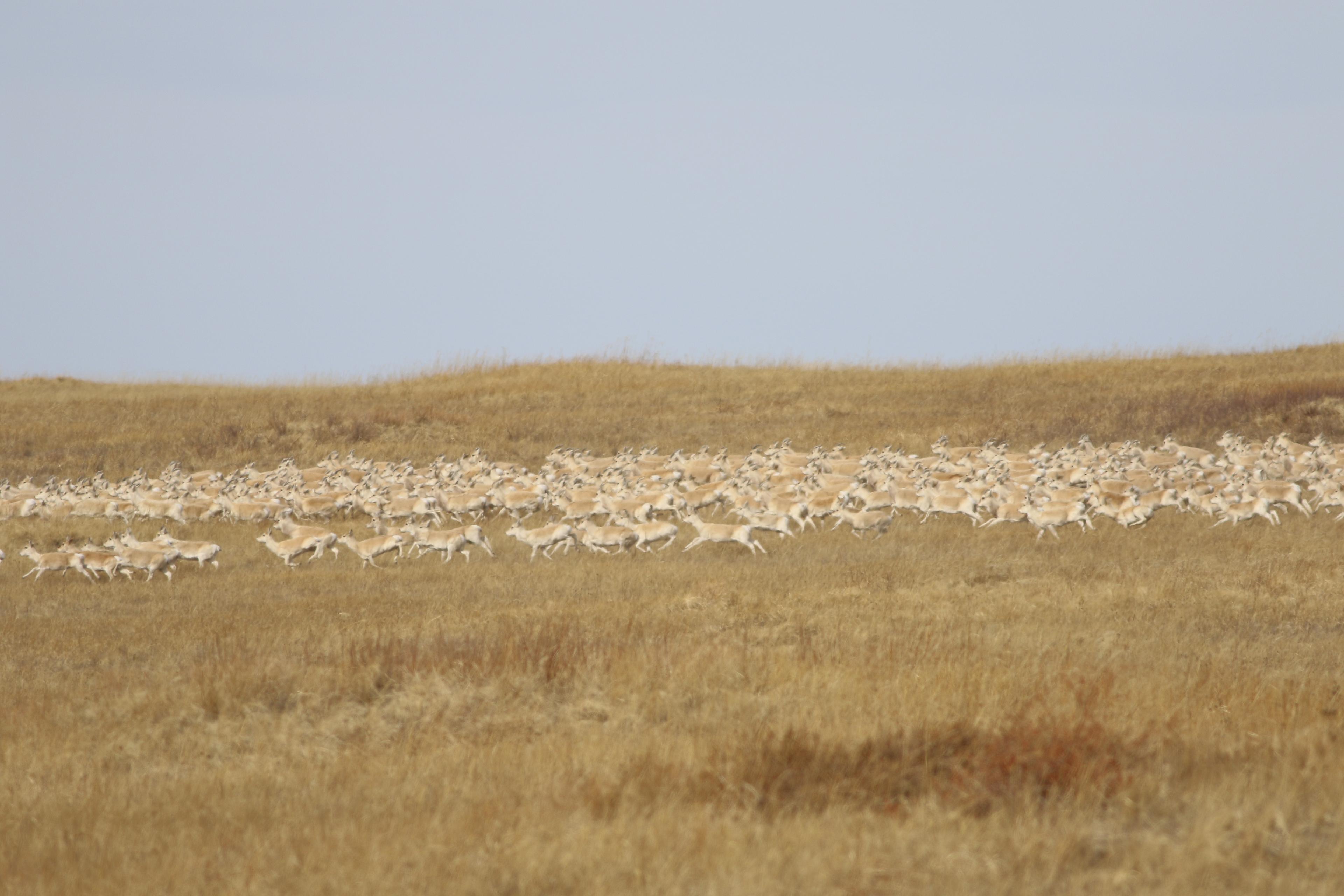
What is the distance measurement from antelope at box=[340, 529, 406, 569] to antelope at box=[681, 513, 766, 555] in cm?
454

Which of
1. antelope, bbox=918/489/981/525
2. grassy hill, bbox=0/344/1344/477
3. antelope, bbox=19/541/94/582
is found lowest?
antelope, bbox=19/541/94/582

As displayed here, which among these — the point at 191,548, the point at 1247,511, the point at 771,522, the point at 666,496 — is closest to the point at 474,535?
the point at 191,548

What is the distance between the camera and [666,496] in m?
22.5

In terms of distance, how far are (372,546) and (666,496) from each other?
6.04 meters

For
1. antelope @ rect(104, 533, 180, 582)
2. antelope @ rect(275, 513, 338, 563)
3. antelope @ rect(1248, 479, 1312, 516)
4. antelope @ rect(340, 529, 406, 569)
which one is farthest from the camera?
antelope @ rect(1248, 479, 1312, 516)

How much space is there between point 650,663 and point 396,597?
6381 mm

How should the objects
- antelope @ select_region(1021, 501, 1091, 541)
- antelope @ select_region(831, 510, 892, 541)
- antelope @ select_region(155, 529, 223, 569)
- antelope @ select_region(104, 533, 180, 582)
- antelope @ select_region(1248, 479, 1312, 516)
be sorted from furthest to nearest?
antelope @ select_region(1248, 479, 1312, 516), antelope @ select_region(831, 510, 892, 541), antelope @ select_region(1021, 501, 1091, 541), antelope @ select_region(155, 529, 223, 569), antelope @ select_region(104, 533, 180, 582)

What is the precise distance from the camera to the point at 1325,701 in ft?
28.2

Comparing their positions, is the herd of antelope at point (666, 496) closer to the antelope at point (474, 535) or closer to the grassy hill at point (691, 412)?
the antelope at point (474, 535)

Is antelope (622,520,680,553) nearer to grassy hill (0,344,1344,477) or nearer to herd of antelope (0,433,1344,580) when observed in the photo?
herd of antelope (0,433,1344,580)

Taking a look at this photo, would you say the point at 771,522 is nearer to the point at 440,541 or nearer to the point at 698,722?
the point at 440,541

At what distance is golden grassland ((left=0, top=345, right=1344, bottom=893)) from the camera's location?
5.89 meters

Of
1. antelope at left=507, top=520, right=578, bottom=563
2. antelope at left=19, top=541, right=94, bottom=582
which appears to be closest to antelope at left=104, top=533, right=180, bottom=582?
antelope at left=19, top=541, right=94, bottom=582

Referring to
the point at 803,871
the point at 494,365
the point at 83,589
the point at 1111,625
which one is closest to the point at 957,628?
the point at 1111,625
